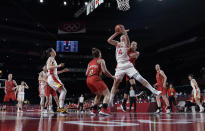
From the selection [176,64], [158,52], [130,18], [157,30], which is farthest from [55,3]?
[176,64]

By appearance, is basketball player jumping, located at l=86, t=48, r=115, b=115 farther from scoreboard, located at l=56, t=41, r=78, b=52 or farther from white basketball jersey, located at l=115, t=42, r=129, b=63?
scoreboard, located at l=56, t=41, r=78, b=52

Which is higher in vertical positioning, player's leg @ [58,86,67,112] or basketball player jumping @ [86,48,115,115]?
basketball player jumping @ [86,48,115,115]

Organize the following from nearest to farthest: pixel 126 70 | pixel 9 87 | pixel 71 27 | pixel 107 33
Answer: pixel 126 70 < pixel 9 87 < pixel 71 27 < pixel 107 33

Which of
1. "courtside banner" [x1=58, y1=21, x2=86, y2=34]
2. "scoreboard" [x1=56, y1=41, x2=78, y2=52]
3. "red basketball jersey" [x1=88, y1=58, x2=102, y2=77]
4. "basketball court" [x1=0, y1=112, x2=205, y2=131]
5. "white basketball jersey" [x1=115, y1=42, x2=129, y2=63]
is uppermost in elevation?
"courtside banner" [x1=58, y1=21, x2=86, y2=34]

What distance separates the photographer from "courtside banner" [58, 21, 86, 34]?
18781 mm

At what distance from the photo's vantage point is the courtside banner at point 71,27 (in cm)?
1878

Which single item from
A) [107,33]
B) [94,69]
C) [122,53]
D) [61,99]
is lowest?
[61,99]

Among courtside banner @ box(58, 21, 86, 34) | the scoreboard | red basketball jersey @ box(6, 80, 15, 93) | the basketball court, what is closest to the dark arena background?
courtside banner @ box(58, 21, 86, 34)

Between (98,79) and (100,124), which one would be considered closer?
(100,124)

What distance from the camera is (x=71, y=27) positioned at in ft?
62.0

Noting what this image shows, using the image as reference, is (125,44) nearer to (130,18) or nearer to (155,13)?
(155,13)

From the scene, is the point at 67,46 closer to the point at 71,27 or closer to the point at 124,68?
the point at 71,27

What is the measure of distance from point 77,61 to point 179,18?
52.0ft

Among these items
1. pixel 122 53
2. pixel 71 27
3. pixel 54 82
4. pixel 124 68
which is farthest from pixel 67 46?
pixel 124 68
